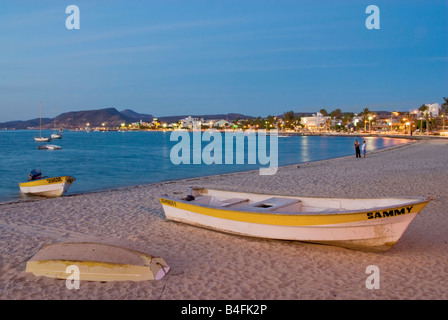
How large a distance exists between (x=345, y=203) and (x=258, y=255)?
8.90 ft

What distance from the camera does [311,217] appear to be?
Result: 7965 mm

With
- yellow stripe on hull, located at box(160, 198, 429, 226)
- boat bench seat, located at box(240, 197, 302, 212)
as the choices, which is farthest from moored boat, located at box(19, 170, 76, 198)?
boat bench seat, located at box(240, 197, 302, 212)

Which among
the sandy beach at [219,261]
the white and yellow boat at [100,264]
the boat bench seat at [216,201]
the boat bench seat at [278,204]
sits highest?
the boat bench seat at [278,204]

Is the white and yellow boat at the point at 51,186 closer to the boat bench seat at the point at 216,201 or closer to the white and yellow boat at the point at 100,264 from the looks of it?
the boat bench seat at the point at 216,201

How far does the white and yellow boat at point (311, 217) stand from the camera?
7.48 meters

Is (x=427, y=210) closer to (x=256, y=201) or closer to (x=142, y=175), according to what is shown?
(x=256, y=201)

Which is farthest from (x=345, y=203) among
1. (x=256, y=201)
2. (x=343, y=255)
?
(x=256, y=201)

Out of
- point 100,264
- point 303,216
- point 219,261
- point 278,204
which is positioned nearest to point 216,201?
point 278,204

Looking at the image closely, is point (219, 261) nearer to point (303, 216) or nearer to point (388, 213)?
point (303, 216)

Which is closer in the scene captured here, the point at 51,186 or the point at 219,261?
the point at 219,261

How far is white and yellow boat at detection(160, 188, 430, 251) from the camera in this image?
7.48 meters

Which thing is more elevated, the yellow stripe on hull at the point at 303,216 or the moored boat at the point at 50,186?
the yellow stripe on hull at the point at 303,216

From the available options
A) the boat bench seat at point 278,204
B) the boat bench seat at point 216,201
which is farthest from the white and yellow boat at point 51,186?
the boat bench seat at point 278,204
